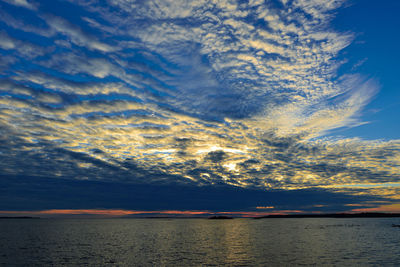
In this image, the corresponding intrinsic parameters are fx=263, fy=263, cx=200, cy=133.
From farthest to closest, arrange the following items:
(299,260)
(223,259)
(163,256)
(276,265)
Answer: (163,256) < (223,259) < (299,260) < (276,265)

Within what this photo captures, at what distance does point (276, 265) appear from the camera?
4906 cm

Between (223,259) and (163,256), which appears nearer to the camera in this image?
(223,259)

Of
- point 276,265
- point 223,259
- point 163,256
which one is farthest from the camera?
point 163,256

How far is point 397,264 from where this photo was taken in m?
49.5

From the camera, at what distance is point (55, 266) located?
167 feet

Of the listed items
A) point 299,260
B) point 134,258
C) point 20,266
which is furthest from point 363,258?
point 20,266

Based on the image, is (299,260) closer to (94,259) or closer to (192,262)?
(192,262)

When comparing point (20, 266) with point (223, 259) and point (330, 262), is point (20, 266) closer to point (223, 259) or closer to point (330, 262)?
point (223, 259)

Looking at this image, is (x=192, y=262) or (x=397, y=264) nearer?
(x=397, y=264)

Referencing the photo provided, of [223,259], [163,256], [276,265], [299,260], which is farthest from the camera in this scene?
[163,256]

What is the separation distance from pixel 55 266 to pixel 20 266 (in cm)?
703

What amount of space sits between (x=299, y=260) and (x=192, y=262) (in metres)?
21.8

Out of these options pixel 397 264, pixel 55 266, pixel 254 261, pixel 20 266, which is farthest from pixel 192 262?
pixel 397 264

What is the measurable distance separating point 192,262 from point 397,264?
39128mm
